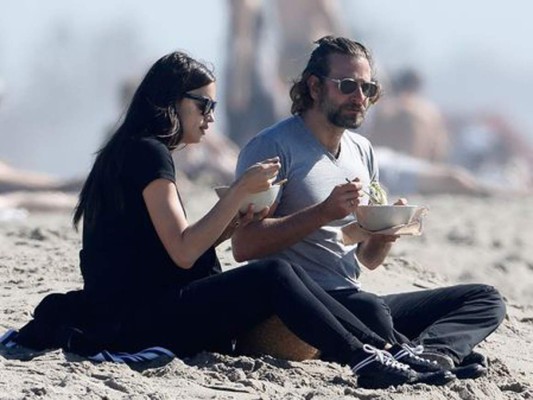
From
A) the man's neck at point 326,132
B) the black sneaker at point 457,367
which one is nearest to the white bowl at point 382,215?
the man's neck at point 326,132

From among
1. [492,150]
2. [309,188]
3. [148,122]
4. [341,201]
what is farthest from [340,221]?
[492,150]

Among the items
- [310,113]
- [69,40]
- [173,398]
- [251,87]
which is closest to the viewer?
[173,398]

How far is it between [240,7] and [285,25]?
541 millimetres

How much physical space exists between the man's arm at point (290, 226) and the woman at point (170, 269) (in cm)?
7

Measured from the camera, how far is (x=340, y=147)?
259 inches

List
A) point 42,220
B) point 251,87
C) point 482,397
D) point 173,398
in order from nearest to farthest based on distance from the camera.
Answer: point 173,398 → point 482,397 → point 42,220 → point 251,87

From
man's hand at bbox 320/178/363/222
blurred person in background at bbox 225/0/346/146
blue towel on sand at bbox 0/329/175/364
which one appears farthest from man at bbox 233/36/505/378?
blurred person in background at bbox 225/0/346/146

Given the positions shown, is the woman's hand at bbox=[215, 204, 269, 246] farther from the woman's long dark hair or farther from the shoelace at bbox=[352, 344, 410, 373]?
the shoelace at bbox=[352, 344, 410, 373]

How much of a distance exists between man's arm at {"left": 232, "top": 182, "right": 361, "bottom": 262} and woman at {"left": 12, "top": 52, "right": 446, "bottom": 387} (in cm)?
7

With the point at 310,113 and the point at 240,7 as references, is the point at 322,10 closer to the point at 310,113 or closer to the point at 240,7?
the point at 240,7

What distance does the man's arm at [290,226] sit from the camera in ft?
19.8

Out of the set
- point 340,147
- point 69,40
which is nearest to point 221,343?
point 340,147

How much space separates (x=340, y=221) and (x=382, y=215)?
0.75 ft

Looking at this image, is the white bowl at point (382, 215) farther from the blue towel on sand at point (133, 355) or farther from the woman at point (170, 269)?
the blue towel on sand at point (133, 355)
